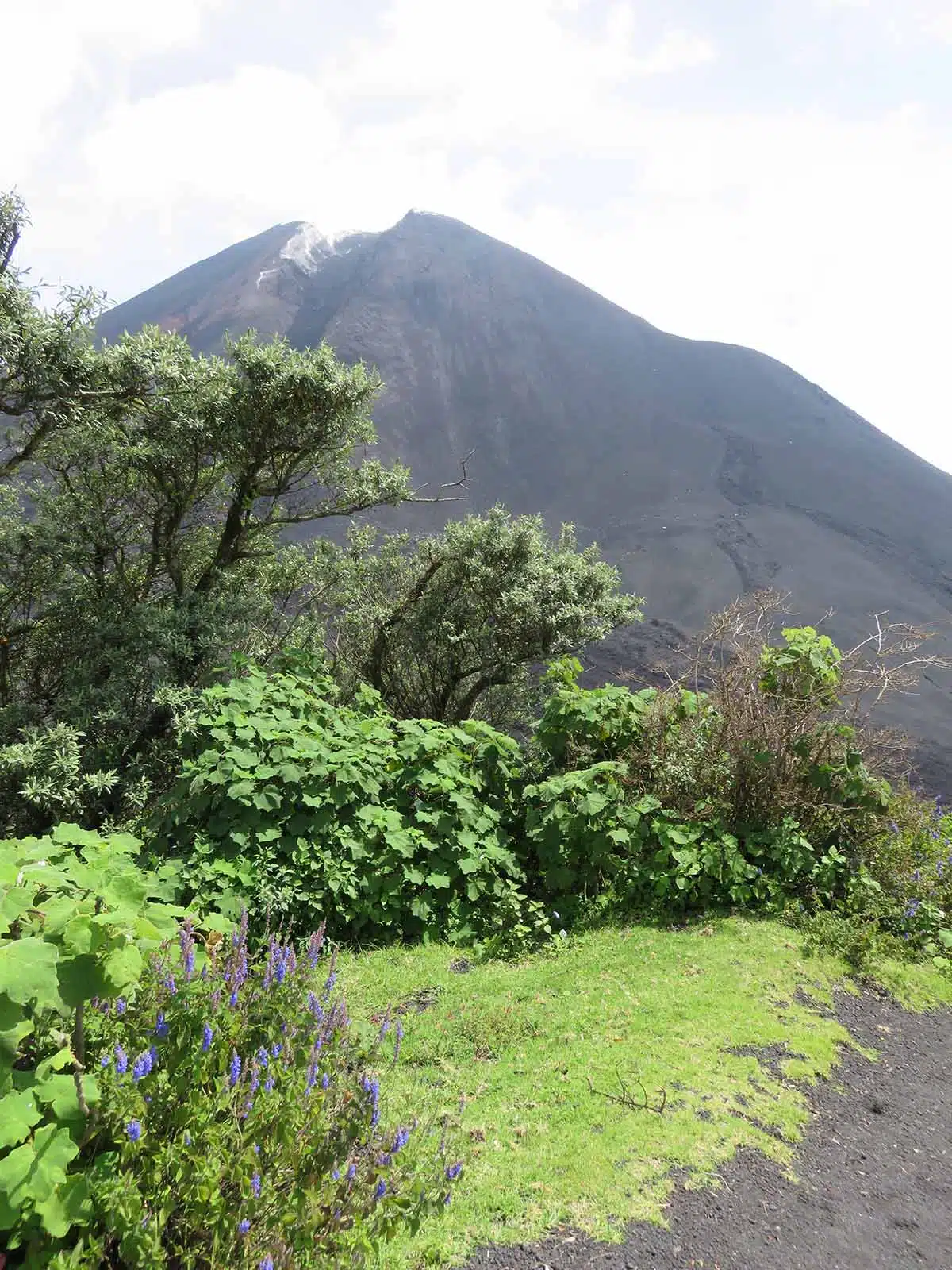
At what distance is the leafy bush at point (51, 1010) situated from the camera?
1602 millimetres

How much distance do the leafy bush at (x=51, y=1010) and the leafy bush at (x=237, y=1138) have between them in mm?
108

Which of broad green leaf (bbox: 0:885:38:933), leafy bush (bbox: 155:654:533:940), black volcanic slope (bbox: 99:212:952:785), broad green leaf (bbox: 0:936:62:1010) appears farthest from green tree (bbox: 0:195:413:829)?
black volcanic slope (bbox: 99:212:952:785)

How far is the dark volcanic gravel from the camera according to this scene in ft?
7.30

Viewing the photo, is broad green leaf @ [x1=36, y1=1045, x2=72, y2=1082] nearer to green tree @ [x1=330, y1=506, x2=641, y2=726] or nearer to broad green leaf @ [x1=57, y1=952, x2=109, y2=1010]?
broad green leaf @ [x1=57, y1=952, x2=109, y2=1010]

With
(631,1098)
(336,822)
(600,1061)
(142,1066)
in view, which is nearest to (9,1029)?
(142,1066)

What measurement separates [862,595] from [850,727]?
130 feet

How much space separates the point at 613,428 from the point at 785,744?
57.3 m

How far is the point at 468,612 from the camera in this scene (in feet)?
35.3

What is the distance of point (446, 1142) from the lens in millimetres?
2635

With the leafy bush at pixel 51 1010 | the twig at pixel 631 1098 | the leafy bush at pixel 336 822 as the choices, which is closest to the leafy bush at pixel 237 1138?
the leafy bush at pixel 51 1010

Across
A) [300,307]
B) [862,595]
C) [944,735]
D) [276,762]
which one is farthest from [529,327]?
[276,762]

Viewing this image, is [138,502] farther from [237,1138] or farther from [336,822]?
[237,1138]

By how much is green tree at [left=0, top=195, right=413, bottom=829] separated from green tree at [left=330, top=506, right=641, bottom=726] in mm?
1767

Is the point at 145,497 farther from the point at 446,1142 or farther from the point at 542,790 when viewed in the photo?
the point at 446,1142
